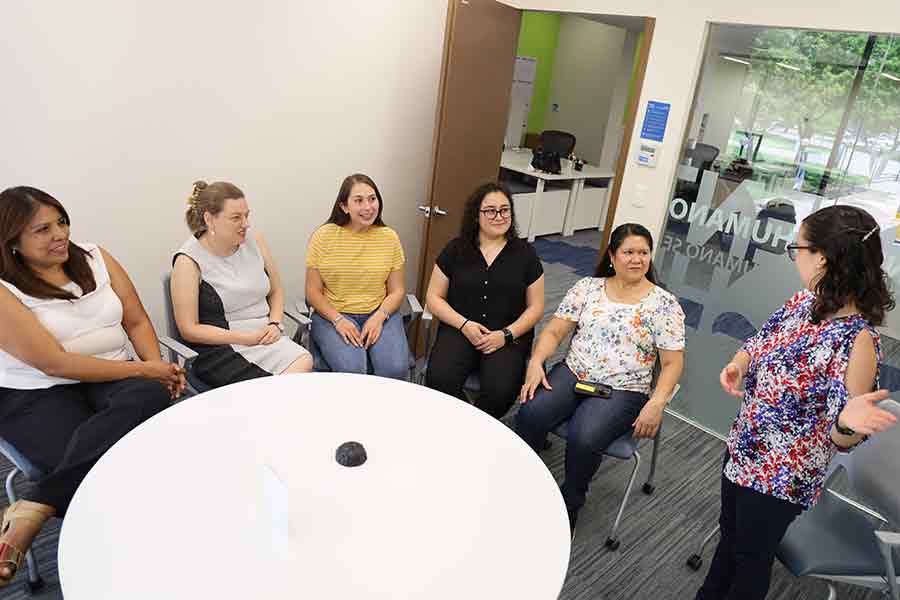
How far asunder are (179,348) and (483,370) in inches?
52.4

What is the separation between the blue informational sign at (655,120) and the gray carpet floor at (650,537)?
175 centimetres

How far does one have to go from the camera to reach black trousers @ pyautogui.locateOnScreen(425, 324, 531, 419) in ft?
9.25

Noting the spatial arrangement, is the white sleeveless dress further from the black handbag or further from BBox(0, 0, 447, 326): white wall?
the black handbag

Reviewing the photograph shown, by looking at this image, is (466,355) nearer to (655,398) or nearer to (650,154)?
(655,398)

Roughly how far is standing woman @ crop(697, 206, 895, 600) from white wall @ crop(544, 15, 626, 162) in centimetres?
657

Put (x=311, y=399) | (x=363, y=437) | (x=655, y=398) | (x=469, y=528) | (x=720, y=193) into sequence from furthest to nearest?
(x=720, y=193) → (x=655, y=398) → (x=311, y=399) → (x=363, y=437) → (x=469, y=528)

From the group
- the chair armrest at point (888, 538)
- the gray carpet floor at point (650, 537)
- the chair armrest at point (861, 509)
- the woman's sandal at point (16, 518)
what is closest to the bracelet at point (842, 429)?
the chair armrest at point (888, 538)

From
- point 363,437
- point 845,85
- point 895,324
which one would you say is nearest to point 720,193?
point 845,85

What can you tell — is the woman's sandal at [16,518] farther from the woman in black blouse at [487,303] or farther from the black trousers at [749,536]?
the black trousers at [749,536]

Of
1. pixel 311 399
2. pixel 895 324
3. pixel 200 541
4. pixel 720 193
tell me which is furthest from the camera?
pixel 720 193

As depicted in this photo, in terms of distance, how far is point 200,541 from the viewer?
1.33 meters

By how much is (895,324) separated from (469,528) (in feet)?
9.01

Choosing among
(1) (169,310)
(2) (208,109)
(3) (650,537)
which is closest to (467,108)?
(2) (208,109)

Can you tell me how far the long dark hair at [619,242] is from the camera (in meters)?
2.54
